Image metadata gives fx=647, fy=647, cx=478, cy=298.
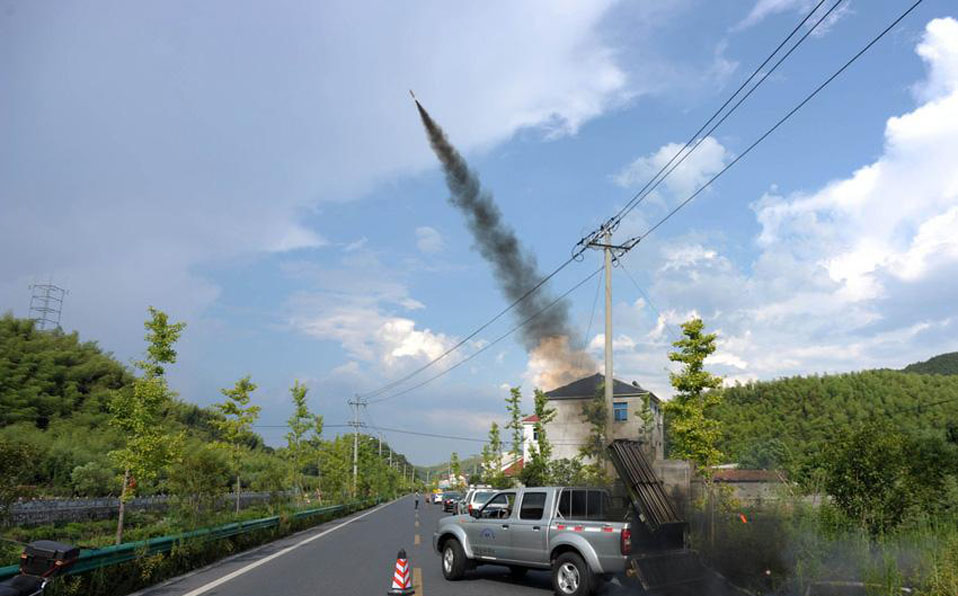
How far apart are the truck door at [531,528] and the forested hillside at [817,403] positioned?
90688 millimetres

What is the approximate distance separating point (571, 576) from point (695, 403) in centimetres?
1725

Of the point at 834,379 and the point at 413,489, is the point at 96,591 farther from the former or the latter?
the point at 413,489

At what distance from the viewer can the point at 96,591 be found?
1015 centimetres

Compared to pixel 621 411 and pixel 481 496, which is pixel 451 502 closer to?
pixel 481 496

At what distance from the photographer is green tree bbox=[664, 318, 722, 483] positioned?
26.7m

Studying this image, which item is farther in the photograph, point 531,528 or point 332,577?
point 332,577

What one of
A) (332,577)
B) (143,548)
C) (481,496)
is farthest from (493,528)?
(481,496)

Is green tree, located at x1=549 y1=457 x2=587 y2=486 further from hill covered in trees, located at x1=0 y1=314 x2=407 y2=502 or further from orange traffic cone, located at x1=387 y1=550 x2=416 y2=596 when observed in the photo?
orange traffic cone, located at x1=387 y1=550 x2=416 y2=596

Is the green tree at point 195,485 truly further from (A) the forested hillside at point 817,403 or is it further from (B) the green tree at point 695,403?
(A) the forested hillside at point 817,403

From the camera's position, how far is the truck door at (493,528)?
12.9 m

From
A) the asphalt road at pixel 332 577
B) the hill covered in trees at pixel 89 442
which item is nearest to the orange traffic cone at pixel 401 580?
the asphalt road at pixel 332 577

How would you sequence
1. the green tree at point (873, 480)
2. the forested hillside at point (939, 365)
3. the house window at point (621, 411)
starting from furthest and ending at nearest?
the forested hillside at point (939, 365) < the house window at point (621, 411) < the green tree at point (873, 480)

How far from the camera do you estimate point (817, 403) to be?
12444 centimetres

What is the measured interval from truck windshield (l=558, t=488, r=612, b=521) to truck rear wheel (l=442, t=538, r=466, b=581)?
9.19 feet
